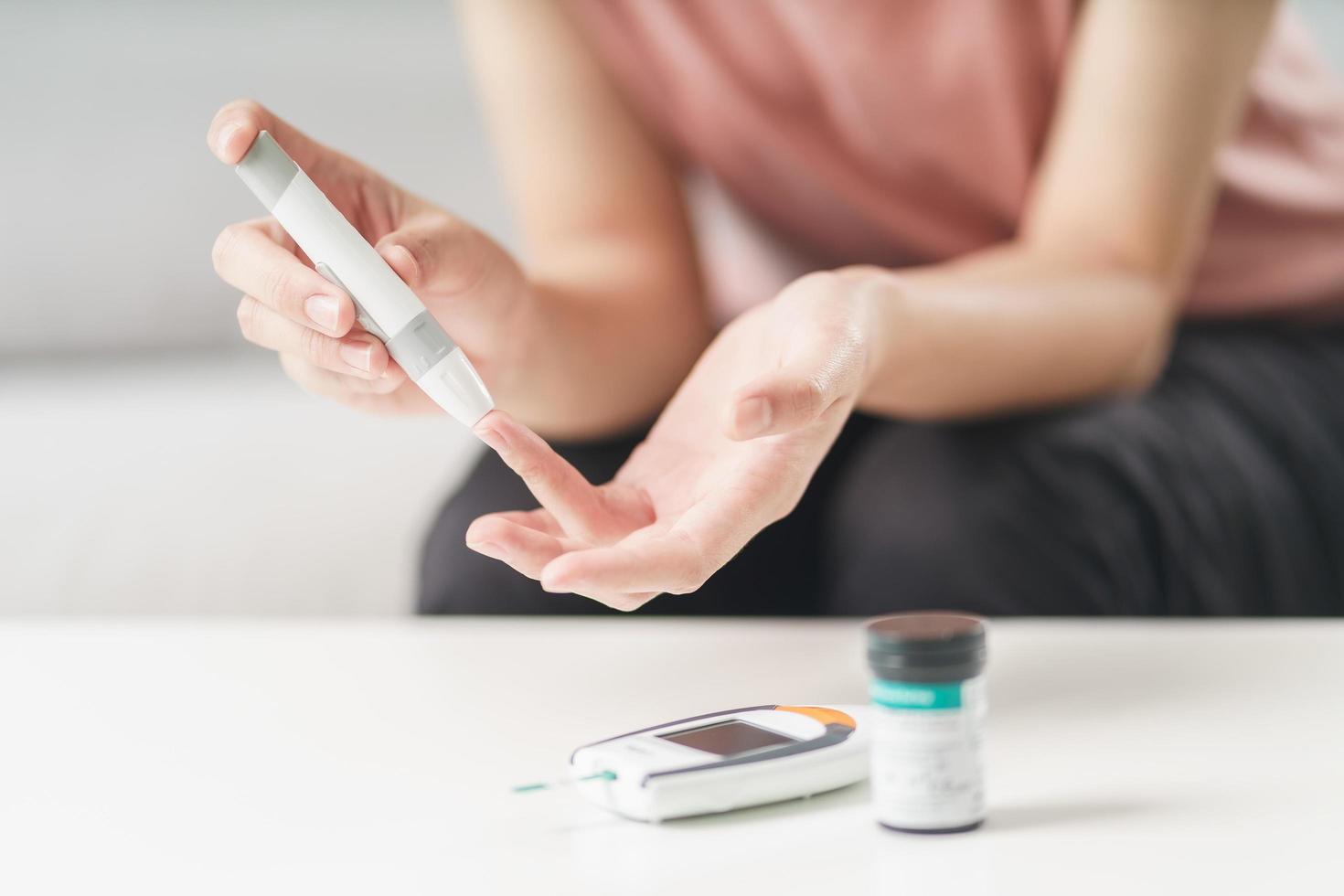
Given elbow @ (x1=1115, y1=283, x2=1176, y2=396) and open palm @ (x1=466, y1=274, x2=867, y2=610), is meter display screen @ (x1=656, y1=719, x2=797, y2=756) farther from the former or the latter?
elbow @ (x1=1115, y1=283, x2=1176, y2=396)

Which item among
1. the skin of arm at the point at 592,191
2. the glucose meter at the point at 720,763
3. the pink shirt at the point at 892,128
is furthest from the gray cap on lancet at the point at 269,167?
the pink shirt at the point at 892,128

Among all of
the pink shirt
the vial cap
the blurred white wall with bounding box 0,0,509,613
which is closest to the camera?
the vial cap

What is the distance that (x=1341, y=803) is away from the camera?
0.36 m

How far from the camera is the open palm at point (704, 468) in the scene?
0.36m

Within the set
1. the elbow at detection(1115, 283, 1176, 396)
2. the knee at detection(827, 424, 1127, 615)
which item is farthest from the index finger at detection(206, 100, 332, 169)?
the elbow at detection(1115, 283, 1176, 396)

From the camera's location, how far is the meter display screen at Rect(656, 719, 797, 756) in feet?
1.22

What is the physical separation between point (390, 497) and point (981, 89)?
0.50 metres

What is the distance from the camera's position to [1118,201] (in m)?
0.79

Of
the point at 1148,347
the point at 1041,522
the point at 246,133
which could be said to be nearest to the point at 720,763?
the point at 246,133

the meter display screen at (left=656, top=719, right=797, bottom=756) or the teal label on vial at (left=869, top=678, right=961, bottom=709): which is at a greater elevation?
the teal label on vial at (left=869, top=678, right=961, bottom=709)

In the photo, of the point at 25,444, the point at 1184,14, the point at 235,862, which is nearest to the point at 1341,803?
the point at 235,862

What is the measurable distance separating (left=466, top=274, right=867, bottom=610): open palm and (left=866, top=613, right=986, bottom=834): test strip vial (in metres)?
0.06

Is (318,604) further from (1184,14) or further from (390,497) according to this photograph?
(1184,14)

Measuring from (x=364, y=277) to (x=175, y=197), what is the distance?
0.81 meters
